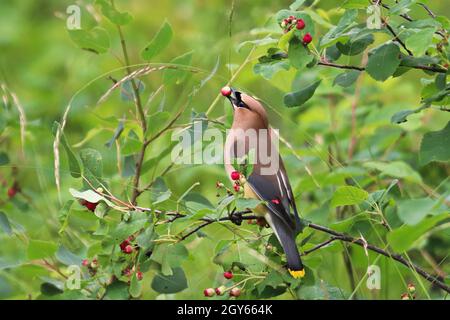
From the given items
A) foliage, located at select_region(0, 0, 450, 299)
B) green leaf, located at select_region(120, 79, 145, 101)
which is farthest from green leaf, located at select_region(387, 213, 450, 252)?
green leaf, located at select_region(120, 79, 145, 101)

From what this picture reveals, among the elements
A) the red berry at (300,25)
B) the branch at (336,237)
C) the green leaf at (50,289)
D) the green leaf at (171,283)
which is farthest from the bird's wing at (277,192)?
the green leaf at (50,289)

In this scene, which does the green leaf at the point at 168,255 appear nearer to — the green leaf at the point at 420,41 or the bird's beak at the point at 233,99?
the bird's beak at the point at 233,99

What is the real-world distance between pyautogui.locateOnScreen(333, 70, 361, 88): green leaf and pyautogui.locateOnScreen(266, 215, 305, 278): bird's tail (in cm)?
54

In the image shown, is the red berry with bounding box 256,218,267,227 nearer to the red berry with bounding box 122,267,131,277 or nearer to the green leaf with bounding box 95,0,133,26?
the red berry with bounding box 122,267,131,277

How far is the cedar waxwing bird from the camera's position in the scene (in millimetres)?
3104

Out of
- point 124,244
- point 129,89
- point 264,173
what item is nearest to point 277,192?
point 264,173

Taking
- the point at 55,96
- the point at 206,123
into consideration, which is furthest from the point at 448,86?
the point at 55,96

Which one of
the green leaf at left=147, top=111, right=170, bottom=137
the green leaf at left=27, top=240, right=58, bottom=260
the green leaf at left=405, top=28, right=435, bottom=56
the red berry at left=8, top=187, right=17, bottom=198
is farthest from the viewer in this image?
the red berry at left=8, top=187, right=17, bottom=198

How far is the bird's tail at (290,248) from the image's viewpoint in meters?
3.04

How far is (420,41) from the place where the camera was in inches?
109

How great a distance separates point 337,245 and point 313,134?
172cm

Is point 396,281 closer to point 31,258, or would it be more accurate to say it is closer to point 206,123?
point 206,123

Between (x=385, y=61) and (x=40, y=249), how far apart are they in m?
1.42

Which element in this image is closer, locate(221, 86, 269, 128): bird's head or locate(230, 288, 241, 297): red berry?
locate(230, 288, 241, 297): red berry
